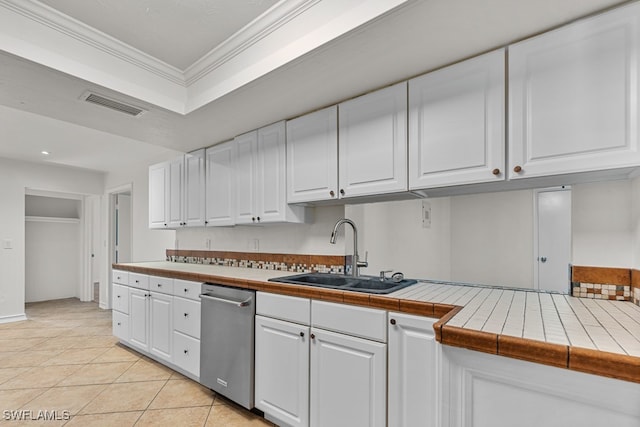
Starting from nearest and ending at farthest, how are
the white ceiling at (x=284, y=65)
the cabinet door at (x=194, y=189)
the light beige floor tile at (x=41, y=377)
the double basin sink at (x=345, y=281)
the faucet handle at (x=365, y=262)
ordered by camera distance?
the white ceiling at (x=284, y=65) < the double basin sink at (x=345, y=281) < the faucet handle at (x=365, y=262) < the light beige floor tile at (x=41, y=377) < the cabinet door at (x=194, y=189)

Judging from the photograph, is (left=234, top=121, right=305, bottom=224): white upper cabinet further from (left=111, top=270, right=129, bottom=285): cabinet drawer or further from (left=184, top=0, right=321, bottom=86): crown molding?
(left=111, top=270, right=129, bottom=285): cabinet drawer

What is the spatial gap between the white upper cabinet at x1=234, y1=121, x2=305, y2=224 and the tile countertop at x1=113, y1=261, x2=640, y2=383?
800 mm

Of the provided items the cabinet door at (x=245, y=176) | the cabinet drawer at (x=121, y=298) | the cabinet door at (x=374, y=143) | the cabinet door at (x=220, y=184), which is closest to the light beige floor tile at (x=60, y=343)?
the cabinet drawer at (x=121, y=298)

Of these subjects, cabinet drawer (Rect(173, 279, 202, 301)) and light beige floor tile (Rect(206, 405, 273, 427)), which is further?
cabinet drawer (Rect(173, 279, 202, 301))

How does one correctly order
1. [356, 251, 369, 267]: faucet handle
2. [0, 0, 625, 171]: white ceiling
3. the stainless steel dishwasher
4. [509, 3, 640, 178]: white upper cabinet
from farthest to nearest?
[356, 251, 369, 267]: faucet handle, the stainless steel dishwasher, [0, 0, 625, 171]: white ceiling, [509, 3, 640, 178]: white upper cabinet

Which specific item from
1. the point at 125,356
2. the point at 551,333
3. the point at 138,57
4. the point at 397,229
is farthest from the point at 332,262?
→ the point at 125,356

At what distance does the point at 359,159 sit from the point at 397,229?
0.64m

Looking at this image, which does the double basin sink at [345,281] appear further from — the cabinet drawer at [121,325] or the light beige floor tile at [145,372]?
the cabinet drawer at [121,325]

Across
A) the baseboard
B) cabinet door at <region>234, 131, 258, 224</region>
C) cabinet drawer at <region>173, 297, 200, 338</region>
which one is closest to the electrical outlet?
cabinet door at <region>234, 131, 258, 224</region>

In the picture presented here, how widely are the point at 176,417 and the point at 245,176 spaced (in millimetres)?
1859

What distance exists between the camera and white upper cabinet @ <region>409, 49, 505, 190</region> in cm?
156

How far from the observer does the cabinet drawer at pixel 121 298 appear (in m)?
3.38

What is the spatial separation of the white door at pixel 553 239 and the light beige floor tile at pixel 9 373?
4.21m

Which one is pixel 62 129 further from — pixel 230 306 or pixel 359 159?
pixel 359 159
